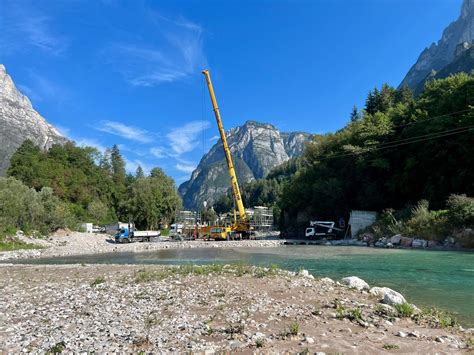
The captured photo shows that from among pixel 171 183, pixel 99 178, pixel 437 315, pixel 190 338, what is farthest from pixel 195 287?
pixel 99 178

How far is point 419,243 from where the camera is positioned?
3431cm

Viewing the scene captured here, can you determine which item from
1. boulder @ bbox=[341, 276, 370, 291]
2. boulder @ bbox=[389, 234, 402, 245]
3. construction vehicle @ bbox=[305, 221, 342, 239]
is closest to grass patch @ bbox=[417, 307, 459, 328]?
boulder @ bbox=[341, 276, 370, 291]

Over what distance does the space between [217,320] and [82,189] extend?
94405mm

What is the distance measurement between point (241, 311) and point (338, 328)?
2375 mm

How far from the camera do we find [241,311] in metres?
8.39

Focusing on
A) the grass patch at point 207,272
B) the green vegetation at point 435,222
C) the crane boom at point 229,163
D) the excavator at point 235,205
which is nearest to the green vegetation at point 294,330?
the grass patch at point 207,272

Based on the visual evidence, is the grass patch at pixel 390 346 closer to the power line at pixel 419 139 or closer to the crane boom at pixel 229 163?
the power line at pixel 419 139

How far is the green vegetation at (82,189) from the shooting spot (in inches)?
2579

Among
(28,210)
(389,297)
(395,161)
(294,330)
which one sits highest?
(395,161)

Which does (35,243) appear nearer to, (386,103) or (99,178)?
(99,178)

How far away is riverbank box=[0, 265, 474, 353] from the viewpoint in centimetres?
A: 625

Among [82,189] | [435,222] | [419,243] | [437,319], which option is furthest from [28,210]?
[437,319]

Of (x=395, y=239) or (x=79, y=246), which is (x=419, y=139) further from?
(x=79, y=246)

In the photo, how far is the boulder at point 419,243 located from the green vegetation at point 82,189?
50053 mm
